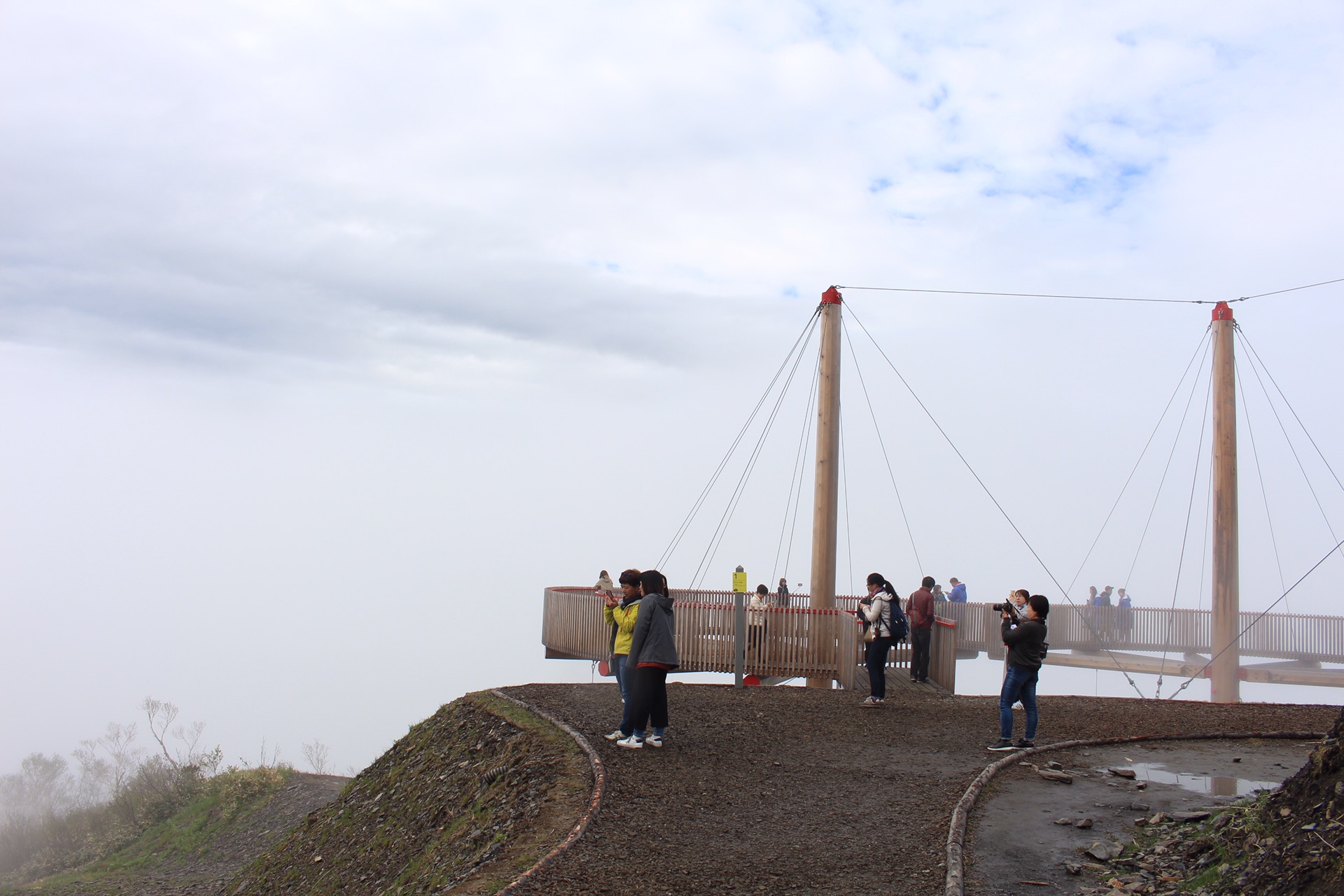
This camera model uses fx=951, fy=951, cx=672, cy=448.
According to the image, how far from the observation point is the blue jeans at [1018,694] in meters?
10.1

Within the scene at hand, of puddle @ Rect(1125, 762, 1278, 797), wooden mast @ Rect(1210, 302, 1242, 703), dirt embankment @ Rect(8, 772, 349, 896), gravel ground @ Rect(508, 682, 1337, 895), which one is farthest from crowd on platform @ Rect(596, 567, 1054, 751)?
dirt embankment @ Rect(8, 772, 349, 896)

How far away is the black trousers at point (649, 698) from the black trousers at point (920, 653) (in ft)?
25.0

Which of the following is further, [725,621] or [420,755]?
[725,621]

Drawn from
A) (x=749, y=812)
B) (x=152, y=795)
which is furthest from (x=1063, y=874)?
(x=152, y=795)

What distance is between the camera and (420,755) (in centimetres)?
1300

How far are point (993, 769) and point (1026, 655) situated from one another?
4.46ft

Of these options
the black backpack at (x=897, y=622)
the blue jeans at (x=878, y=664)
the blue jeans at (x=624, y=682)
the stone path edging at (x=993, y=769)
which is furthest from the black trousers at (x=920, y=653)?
the blue jeans at (x=624, y=682)

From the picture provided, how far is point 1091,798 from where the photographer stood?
8.48 m

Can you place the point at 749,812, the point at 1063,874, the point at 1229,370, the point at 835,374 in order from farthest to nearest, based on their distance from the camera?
the point at 1229,370 → the point at 835,374 → the point at 749,812 → the point at 1063,874

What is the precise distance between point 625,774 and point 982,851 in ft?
11.5

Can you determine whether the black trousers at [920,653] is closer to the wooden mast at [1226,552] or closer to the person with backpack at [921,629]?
the person with backpack at [921,629]

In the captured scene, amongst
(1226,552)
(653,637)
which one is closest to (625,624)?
(653,637)

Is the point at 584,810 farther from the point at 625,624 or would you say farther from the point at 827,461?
the point at 827,461

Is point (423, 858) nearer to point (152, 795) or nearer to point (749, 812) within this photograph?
point (749, 812)
